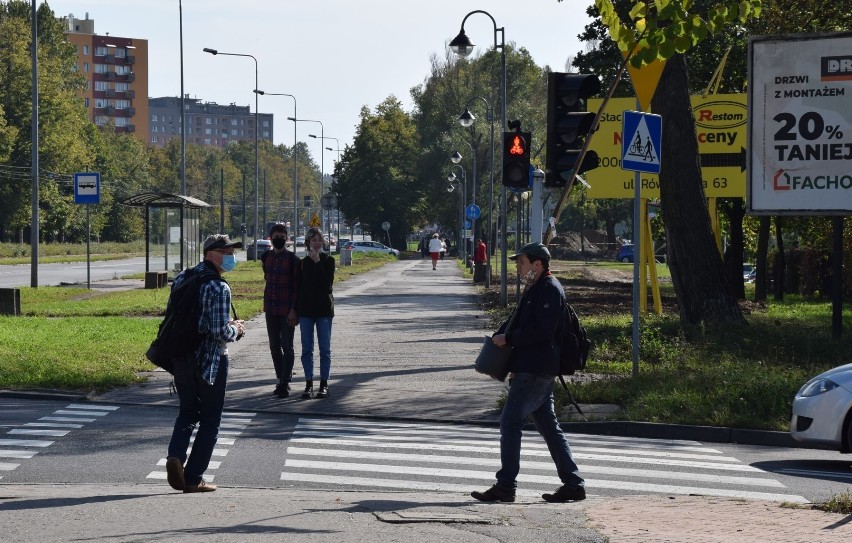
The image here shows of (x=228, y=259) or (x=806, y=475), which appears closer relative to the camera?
(x=228, y=259)

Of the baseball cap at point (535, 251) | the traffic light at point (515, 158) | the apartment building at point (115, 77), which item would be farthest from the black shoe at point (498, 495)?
the apartment building at point (115, 77)

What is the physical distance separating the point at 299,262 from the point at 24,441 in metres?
4.52

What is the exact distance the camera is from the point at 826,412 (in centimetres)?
1159

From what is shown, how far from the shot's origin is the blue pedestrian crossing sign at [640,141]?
595 inches

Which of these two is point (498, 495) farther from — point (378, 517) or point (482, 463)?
point (482, 463)

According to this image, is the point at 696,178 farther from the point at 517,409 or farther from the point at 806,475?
the point at 517,409

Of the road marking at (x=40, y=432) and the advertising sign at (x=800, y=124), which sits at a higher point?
the advertising sign at (x=800, y=124)

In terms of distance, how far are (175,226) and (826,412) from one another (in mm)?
38578

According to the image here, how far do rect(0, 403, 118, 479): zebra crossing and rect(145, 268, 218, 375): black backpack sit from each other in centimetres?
166

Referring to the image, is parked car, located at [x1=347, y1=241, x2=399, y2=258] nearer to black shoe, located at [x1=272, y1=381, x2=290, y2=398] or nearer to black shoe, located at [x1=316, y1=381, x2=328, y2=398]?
black shoe, located at [x1=316, y1=381, x2=328, y2=398]

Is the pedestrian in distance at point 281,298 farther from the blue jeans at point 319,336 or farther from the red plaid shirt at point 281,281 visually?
the blue jeans at point 319,336

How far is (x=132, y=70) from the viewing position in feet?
591

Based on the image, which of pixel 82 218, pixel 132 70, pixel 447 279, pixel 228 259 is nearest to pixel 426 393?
pixel 228 259

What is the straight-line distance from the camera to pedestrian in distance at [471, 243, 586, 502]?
8844 millimetres
